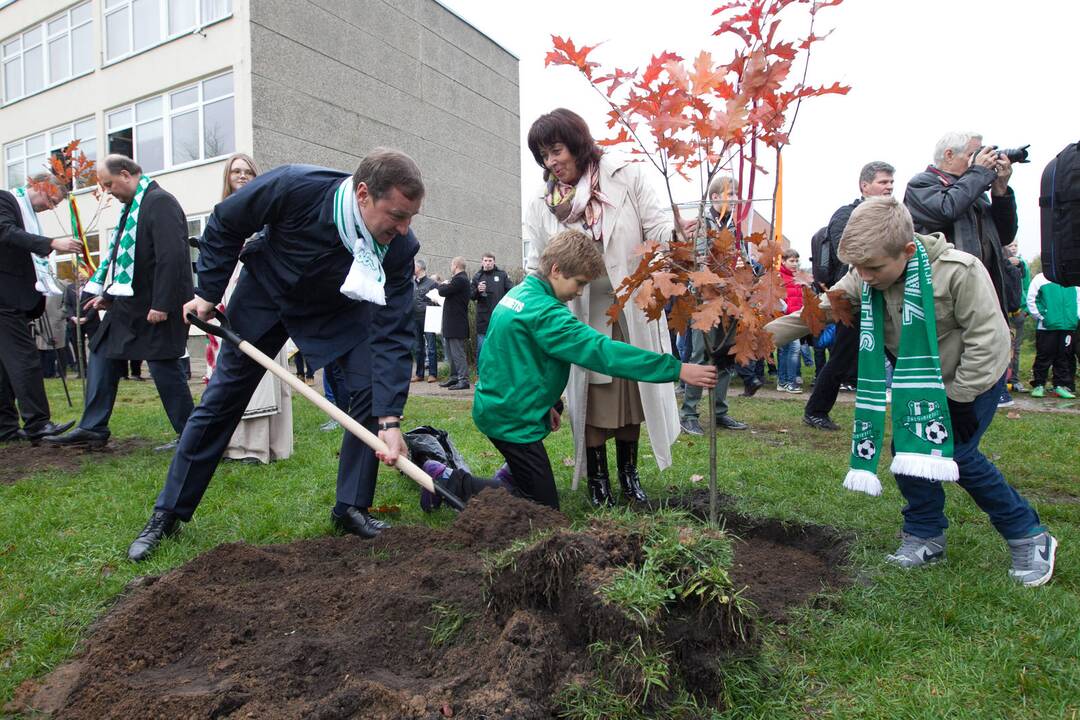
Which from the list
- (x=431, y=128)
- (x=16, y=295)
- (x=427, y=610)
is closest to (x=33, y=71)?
(x=431, y=128)

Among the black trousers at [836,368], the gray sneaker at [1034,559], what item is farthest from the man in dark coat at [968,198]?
the gray sneaker at [1034,559]

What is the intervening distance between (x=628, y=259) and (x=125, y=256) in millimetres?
3767

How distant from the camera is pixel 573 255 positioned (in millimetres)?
3545

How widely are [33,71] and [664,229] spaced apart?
91.5 ft

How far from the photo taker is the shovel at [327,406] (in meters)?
3.18

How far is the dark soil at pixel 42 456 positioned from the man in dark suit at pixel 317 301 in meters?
2.42

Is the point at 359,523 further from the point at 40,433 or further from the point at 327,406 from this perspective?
the point at 40,433

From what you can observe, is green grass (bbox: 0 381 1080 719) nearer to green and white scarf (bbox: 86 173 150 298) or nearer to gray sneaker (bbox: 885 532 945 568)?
gray sneaker (bbox: 885 532 945 568)

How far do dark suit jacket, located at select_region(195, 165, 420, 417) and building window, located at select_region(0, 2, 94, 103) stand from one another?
22.8 m

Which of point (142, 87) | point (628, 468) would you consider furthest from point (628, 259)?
point (142, 87)

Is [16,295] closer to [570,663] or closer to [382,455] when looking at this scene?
[382,455]

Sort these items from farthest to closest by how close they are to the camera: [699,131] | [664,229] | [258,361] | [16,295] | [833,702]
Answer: [16,295] → [664,229] → [258,361] → [699,131] → [833,702]

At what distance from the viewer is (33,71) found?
23953mm

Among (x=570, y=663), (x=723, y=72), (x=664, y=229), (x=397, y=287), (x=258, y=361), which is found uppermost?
(x=723, y=72)
